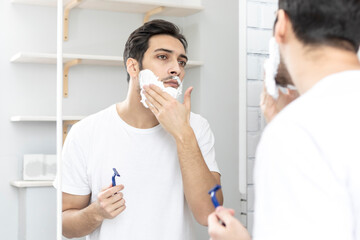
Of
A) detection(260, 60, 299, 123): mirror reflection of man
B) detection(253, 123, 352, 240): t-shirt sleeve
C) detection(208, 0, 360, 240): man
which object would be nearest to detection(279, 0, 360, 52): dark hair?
detection(208, 0, 360, 240): man

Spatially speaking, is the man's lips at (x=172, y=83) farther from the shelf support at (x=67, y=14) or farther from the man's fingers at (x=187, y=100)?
the shelf support at (x=67, y=14)

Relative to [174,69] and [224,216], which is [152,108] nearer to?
[174,69]

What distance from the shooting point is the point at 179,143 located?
1240 mm

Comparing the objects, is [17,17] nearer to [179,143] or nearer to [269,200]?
[179,143]

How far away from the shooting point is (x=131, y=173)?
1257 millimetres

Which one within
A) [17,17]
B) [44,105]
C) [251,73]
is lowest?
[44,105]

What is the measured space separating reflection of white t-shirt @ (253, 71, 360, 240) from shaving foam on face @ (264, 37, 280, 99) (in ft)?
0.75

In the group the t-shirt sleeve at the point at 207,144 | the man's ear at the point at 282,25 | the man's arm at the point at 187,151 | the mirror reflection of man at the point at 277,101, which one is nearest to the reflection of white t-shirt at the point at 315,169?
the man's ear at the point at 282,25

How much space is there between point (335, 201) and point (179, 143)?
0.67 m

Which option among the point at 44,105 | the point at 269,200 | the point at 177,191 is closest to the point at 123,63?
the point at 44,105

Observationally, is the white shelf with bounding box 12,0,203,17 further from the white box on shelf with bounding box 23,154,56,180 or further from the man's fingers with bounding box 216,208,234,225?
the man's fingers with bounding box 216,208,234,225

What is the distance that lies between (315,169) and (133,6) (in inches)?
33.7

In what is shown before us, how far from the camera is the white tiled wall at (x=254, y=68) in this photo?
4.75 ft

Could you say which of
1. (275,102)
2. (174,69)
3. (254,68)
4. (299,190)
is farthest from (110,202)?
(299,190)
